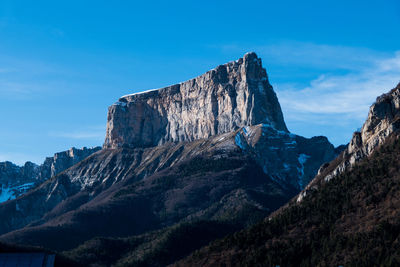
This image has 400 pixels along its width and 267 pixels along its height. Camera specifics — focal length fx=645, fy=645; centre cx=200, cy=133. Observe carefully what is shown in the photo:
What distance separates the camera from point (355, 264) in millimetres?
132375

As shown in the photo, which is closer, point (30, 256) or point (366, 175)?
point (30, 256)

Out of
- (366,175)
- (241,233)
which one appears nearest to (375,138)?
(366,175)

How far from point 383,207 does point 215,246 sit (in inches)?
2038

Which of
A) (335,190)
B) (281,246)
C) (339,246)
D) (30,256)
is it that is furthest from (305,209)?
(30,256)

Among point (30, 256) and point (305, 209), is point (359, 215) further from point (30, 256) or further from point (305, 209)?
point (30, 256)

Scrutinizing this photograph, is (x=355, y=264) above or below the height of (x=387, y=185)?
below

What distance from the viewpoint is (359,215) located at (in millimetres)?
161875

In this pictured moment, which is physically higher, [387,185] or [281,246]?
[387,185]

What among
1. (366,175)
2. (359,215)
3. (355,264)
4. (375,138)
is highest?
(375,138)

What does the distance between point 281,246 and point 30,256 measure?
63328 millimetres

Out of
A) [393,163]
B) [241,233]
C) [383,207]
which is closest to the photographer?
[383,207]

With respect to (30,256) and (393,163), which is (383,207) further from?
(30,256)

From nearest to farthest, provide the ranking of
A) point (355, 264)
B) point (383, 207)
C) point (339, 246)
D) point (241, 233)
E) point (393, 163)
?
1. point (355, 264)
2. point (339, 246)
3. point (383, 207)
4. point (393, 163)
5. point (241, 233)

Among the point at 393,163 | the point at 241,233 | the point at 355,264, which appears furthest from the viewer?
Result: the point at 241,233
